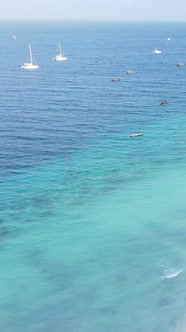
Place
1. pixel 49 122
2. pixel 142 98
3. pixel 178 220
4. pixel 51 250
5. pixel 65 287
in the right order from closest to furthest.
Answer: pixel 65 287, pixel 51 250, pixel 178 220, pixel 49 122, pixel 142 98

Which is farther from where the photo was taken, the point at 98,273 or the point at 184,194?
the point at 184,194

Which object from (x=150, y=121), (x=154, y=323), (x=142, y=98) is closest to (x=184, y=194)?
(x=154, y=323)

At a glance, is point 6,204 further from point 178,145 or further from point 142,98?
point 142,98

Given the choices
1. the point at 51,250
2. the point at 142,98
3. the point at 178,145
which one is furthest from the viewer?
the point at 142,98

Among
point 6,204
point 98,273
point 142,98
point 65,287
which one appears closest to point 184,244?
point 98,273

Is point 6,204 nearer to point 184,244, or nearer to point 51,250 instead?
point 51,250

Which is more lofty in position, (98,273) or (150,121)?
(150,121)
